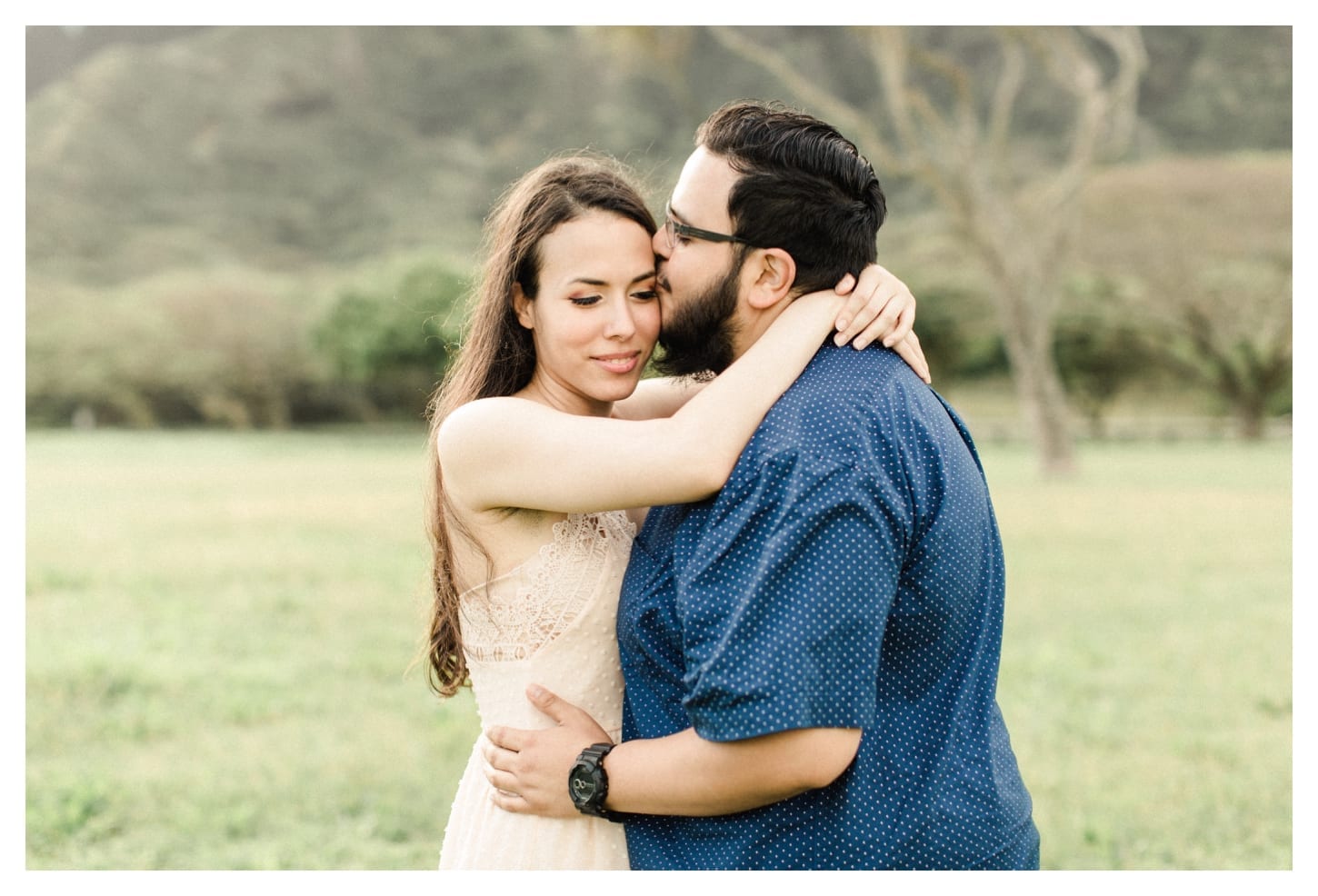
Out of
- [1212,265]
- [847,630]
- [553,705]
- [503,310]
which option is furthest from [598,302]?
[1212,265]

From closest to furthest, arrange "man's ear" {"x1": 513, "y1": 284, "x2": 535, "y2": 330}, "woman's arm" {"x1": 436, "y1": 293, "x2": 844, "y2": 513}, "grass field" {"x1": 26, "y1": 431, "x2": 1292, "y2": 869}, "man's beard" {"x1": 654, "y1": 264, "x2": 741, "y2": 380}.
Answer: "woman's arm" {"x1": 436, "y1": 293, "x2": 844, "y2": 513}
"man's beard" {"x1": 654, "y1": 264, "x2": 741, "y2": 380}
"man's ear" {"x1": 513, "y1": 284, "x2": 535, "y2": 330}
"grass field" {"x1": 26, "y1": 431, "x2": 1292, "y2": 869}

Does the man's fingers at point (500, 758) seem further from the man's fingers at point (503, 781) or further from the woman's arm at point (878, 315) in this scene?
the woman's arm at point (878, 315)

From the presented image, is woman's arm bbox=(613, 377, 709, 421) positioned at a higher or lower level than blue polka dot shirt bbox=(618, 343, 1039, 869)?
higher

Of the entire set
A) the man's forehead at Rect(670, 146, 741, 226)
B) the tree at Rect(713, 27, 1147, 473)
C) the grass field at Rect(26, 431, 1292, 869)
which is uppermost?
the tree at Rect(713, 27, 1147, 473)

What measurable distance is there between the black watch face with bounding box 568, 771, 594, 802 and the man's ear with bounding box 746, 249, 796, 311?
0.92m

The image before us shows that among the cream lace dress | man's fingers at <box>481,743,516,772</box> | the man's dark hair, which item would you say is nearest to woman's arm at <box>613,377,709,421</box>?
the cream lace dress

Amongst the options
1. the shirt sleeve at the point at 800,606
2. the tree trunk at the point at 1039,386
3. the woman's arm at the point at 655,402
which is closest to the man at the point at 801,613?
the shirt sleeve at the point at 800,606

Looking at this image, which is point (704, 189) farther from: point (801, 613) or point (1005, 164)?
point (1005, 164)

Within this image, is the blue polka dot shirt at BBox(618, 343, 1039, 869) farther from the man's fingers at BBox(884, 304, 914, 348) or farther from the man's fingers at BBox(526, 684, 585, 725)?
the man's fingers at BBox(526, 684, 585, 725)

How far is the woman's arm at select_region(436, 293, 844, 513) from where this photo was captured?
205 cm

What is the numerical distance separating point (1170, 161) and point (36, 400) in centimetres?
2926

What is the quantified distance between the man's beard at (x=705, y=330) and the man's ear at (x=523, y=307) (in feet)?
0.95

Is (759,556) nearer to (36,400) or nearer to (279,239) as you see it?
(36,400)

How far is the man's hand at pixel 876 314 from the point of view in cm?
220
